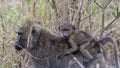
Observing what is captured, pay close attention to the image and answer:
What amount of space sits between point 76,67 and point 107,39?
1.65 feet

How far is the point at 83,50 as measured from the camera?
14.6 ft

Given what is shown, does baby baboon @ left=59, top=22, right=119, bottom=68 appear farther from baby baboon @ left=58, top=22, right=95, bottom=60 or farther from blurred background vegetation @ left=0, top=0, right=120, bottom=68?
blurred background vegetation @ left=0, top=0, right=120, bottom=68

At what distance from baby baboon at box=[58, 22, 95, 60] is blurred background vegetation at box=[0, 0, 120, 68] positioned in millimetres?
937

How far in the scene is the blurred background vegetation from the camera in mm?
5520

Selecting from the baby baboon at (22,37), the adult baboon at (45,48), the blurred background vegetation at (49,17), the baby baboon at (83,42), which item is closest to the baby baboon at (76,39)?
the baby baboon at (83,42)

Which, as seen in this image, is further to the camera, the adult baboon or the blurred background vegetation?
the blurred background vegetation

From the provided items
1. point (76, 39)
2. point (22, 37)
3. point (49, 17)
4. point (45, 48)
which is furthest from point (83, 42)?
point (49, 17)

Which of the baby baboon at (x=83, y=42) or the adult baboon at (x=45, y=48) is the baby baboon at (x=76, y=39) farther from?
the adult baboon at (x=45, y=48)

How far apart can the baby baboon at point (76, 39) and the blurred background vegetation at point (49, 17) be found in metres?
0.94

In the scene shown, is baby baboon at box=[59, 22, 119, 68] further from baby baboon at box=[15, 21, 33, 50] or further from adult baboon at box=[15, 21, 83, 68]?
baby baboon at box=[15, 21, 33, 50]

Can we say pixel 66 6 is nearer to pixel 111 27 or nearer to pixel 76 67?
pixel 111 27

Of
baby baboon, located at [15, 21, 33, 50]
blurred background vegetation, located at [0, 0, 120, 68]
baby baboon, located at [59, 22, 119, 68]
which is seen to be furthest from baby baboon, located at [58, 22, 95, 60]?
blurred background vegetation, located at [0, 0, 120, 68]

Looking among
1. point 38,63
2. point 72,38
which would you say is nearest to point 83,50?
point 72,38

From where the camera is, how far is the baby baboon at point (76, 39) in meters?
4.49
